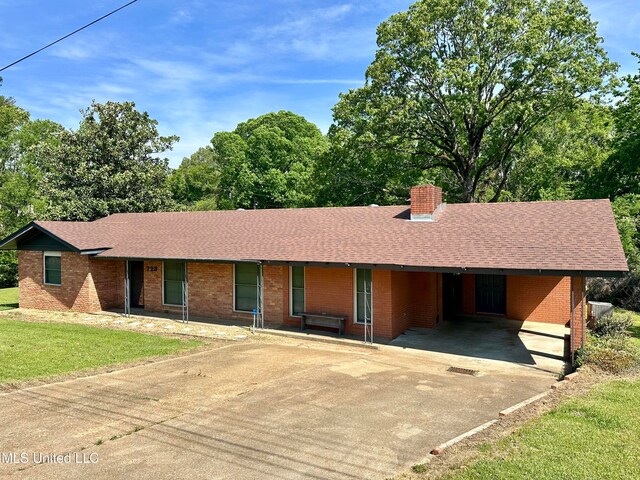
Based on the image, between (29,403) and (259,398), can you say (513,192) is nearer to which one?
(259,398)

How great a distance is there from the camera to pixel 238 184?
163ft

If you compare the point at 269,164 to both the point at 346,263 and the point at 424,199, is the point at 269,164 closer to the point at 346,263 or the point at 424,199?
the point at 424,199

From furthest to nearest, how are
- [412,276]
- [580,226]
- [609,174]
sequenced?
[609,174], [412,276], [580,226]

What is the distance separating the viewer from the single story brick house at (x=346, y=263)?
39.4ft

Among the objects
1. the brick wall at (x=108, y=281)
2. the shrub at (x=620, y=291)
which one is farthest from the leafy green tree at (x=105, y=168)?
the shrub at (x=620, y=291)

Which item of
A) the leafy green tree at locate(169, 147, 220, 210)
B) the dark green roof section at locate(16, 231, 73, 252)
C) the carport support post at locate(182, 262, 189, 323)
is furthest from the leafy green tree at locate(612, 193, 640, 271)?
the leafy green tree at locate(169, 147, 220, 210)

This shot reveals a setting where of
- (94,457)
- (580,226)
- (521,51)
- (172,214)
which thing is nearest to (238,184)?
(172,214)

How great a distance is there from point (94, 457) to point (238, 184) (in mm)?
44924

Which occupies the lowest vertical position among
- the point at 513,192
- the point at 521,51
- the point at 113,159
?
the point at 513,192

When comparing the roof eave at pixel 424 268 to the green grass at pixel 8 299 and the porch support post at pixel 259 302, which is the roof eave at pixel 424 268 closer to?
the porch support post at pixel 259 302

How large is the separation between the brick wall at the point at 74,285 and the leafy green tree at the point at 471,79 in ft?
47.8

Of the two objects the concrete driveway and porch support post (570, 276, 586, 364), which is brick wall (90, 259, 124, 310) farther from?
porch support post (570, 276, 586, 364)

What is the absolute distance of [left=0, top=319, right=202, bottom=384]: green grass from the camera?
10.5 m

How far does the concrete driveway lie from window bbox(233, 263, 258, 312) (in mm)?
5019
